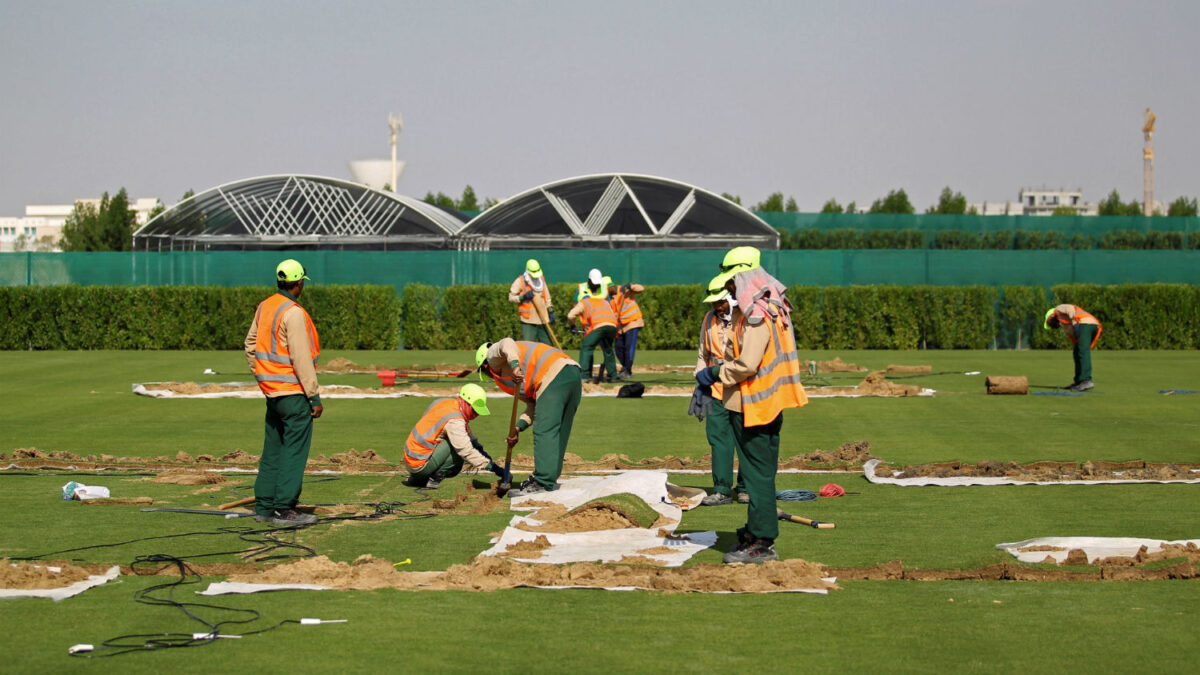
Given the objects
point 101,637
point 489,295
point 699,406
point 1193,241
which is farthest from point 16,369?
point 1193,241

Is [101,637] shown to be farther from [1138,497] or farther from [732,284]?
[1138,497]

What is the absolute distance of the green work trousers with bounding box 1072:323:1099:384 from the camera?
20.4m

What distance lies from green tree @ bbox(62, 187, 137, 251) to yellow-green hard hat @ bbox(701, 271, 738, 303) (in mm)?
65946

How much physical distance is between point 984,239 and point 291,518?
5571 centimetres

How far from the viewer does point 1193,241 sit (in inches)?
2376

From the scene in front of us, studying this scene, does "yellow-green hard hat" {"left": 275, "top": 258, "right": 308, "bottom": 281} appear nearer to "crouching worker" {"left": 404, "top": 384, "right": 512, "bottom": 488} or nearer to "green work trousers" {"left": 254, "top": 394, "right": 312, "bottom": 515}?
"green work trousers" {"left": 254, "top": 394, "right": 312, "bottom": 515}

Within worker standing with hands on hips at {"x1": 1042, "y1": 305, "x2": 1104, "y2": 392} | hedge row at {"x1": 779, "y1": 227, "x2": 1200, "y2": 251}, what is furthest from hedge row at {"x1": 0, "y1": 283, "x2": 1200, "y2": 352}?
hedge row at {"x1": 779, "y1": 227, "x2": 1200, "y2": 251}

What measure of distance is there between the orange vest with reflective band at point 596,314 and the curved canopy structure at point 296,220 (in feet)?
102

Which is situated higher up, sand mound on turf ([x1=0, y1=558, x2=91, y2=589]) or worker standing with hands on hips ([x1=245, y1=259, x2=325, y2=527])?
worker standing with hands on hips ([x1=245, y1=259, x2=325, y2=527])

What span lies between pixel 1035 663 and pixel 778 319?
2859 millimetres

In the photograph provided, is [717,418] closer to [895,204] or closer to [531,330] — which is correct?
[531,330]

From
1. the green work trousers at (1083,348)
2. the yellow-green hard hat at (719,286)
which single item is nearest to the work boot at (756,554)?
the yellow-green hard hat at (719,286)

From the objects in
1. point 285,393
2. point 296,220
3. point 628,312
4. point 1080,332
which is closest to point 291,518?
point 285,393

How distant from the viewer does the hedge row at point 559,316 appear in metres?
33.6
